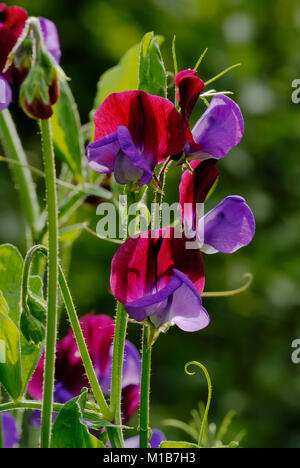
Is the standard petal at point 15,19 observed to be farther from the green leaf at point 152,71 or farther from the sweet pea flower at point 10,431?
the sweet pea flower at point 10,431

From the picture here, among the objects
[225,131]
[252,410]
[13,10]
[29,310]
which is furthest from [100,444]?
[252,410]

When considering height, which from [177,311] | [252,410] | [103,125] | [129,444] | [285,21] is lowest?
[252,410]

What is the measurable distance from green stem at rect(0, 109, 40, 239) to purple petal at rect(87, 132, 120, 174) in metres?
0.20

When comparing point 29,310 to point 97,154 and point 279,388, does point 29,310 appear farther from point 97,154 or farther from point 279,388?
point 279,388

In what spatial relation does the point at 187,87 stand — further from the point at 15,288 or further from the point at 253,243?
the point at 253,243

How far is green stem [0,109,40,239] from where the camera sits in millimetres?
602

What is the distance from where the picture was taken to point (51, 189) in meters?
0.38

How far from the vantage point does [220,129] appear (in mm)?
419

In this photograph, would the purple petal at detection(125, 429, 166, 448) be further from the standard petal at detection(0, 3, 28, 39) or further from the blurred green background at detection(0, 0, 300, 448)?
the blurred green background at detection(0, 0, 300, 448)

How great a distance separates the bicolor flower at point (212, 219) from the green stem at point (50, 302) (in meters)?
0.09

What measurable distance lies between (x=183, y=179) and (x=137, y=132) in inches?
1.5

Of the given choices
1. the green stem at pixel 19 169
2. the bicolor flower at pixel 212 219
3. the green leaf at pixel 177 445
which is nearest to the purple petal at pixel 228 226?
the bicolor flower at pixel 212 219

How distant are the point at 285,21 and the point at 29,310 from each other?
157cm

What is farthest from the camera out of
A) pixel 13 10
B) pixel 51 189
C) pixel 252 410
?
pixel 252 410
